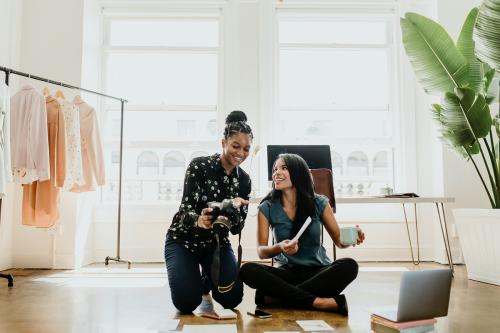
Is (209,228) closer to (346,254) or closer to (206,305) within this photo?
(206,305)

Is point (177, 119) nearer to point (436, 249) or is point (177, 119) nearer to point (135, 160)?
point (135, 160)

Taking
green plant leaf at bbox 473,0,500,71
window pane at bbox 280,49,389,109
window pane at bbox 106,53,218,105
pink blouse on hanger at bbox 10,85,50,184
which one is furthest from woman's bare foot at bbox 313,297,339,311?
window pane at bbox 106,53,218,105

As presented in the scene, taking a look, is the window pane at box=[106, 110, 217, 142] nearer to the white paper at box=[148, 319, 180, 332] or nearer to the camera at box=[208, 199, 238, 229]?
the camera at box=[208, 199, 238, 229]

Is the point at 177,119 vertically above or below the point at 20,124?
above

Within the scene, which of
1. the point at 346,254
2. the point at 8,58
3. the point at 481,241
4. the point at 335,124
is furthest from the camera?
the point at 335,124

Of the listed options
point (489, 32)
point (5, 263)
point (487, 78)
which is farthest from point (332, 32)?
point (5, 263)

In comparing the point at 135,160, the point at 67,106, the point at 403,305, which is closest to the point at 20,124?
A: the point at 67,106

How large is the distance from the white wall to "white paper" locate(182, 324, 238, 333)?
243 cm

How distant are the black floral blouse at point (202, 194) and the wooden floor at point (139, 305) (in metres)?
0.36

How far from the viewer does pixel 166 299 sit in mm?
2463

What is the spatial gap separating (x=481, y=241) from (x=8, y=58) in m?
3.94

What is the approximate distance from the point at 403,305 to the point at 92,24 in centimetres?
375

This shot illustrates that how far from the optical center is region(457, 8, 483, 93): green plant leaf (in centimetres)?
305

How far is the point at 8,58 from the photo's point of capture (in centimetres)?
369
